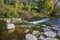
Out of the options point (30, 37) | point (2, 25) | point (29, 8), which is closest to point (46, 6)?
point (29, 8)

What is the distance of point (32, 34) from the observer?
274 cm

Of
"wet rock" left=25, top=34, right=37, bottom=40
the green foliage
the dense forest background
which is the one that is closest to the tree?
the dense forest background

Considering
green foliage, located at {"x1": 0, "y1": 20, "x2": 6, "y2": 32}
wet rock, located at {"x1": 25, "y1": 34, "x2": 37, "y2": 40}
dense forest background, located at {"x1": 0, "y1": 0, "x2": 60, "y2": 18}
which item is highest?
dense forest background, located at {"x1": 0, "y1": 0, "x2": 60, "y2": 18}

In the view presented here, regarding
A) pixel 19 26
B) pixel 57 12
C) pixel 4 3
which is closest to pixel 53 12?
pixel 57 12

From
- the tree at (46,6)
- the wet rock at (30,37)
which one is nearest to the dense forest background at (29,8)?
the tree at (46,6)

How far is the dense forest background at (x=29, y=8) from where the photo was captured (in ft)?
9.33

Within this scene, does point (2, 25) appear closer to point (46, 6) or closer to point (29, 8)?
point (29, 8)

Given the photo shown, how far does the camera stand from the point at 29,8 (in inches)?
112

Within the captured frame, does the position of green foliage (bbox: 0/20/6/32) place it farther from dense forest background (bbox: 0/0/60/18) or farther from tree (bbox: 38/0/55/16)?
tree (bbox: 38/0/55/16)

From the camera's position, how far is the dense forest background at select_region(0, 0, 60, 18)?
9.33ft

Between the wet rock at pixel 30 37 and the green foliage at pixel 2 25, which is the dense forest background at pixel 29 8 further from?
the wet rock at pixel 30 37

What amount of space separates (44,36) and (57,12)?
38cm

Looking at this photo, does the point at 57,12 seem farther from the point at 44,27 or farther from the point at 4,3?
the point at 4,3

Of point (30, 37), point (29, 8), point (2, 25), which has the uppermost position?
point (29, 8)
